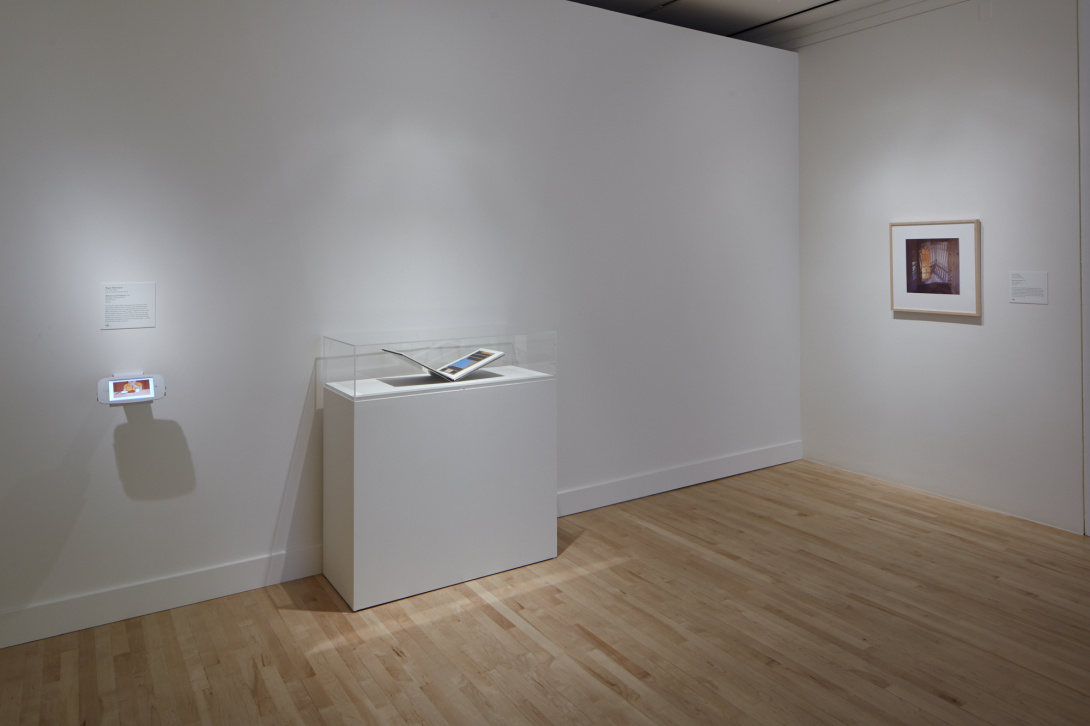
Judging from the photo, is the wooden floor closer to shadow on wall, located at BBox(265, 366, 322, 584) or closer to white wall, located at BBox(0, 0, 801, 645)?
shadow on wall, located at BBox(265, 366, 322, 584)

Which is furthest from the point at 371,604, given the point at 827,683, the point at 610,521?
the point at 827,683

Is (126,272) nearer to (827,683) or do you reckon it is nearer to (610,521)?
(610,521)

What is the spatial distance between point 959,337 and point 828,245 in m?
1.12

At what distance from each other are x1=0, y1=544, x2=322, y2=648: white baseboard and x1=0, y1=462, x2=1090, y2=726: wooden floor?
0.19 ft

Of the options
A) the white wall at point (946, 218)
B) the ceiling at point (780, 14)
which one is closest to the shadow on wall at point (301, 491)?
the ceiling at point (780, 14)

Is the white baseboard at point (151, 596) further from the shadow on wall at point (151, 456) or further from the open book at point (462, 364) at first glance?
the open book at point (462, 364)

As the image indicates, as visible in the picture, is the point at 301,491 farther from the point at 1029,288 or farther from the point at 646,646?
the point at 1029,288

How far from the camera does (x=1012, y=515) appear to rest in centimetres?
427

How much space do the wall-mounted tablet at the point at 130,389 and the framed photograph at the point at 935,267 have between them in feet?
14.2

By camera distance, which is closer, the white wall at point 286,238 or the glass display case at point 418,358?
the white wall at point 286,238

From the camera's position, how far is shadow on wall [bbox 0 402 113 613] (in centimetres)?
292

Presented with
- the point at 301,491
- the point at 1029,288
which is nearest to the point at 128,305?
the point at 301,491

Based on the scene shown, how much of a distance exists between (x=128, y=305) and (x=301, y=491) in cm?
114

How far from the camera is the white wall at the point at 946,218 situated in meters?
4.00
